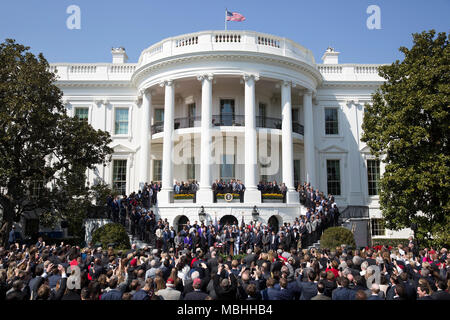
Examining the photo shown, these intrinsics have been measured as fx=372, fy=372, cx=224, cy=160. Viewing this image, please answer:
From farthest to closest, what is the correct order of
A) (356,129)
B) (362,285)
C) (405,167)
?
1. (356,129)
2. (405,167)
3. (362,285)

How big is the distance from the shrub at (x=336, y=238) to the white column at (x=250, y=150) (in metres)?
5.12

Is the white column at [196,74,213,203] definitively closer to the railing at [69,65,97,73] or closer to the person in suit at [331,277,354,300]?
the railing at [69,65,97,73]

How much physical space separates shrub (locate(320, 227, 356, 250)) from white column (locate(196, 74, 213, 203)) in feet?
23.2

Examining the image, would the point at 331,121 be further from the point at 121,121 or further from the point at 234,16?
the point at 121,121

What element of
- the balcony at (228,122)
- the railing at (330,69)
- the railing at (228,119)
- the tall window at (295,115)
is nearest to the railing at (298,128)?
the balcony at (228,122)

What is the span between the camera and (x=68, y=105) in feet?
94.7

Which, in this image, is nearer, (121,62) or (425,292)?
(425,292)

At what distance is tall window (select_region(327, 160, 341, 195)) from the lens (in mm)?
29000

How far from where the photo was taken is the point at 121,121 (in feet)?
95.6

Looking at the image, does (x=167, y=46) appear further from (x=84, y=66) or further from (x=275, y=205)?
(x=275, y=205)

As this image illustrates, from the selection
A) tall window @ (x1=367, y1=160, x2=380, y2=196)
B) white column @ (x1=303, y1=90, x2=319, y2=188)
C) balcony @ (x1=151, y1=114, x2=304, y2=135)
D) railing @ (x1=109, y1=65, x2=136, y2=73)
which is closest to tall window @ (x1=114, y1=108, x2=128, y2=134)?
balcony @ (x1=151, y1=114, x2=304, y2=135)

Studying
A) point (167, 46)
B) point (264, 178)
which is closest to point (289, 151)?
point (264, 178)
